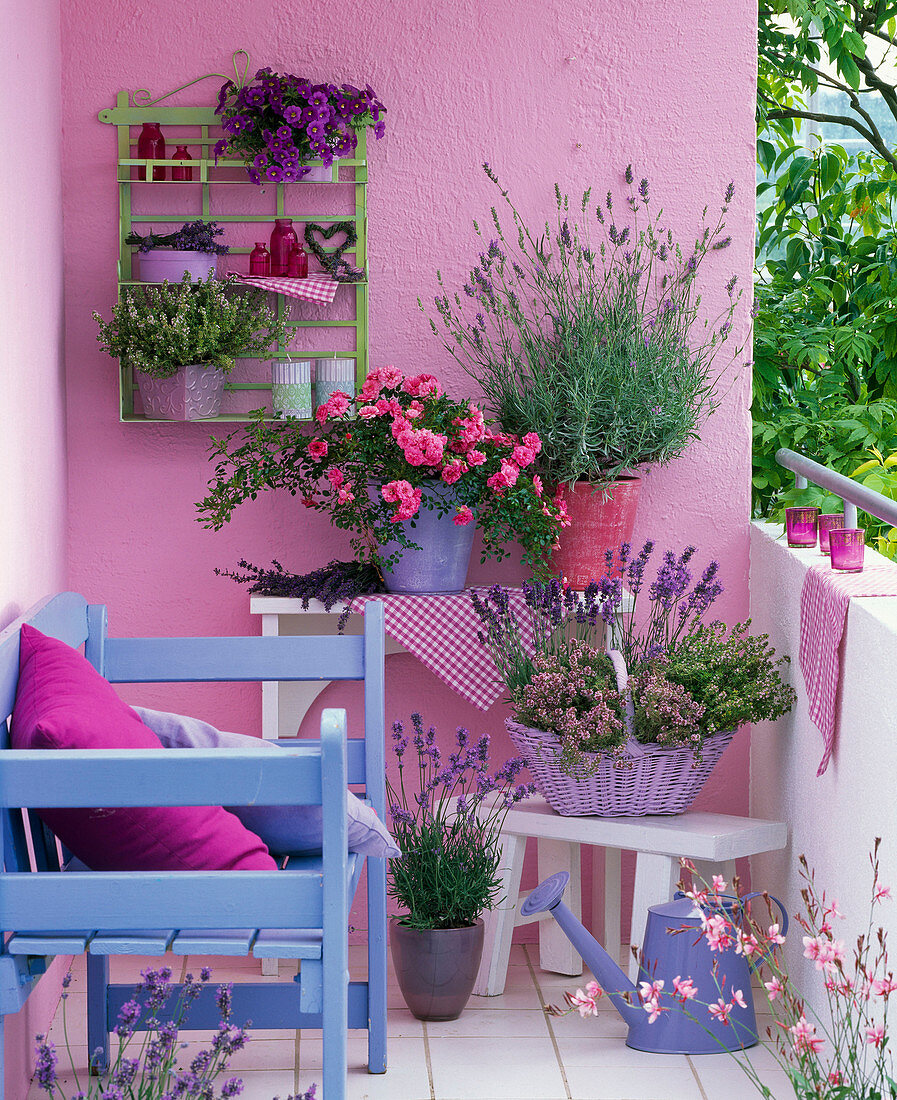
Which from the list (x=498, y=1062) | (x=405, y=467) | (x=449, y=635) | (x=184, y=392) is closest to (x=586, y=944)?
(x=498, y=1062)

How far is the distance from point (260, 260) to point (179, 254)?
0.63 feet

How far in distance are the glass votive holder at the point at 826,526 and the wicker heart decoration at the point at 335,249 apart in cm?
124

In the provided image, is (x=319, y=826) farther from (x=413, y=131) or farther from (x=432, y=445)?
(x=413, y=131)

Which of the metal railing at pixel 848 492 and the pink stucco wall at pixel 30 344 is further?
the pink stucco wall at pixel 30 344

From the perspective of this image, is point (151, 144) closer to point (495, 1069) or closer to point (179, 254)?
point (179, 254)

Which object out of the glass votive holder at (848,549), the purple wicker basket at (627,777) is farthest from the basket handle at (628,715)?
the glass votive holder at (848,549)

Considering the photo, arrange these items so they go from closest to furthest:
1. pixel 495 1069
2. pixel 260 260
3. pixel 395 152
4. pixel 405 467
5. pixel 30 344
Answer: pixel 495 1069, pixel 30 344, pixel 405 467, pixel 260 260, pixel 395 152

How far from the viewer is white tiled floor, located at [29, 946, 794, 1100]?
247 centimetres

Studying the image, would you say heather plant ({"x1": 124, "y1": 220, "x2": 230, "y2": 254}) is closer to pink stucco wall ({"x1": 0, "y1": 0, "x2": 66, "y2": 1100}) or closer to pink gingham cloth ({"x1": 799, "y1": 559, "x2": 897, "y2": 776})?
pink stucco wall ({"x1": 0, "y1": 0, "x2": 66, "y2": 1100})

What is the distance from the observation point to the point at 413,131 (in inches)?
127

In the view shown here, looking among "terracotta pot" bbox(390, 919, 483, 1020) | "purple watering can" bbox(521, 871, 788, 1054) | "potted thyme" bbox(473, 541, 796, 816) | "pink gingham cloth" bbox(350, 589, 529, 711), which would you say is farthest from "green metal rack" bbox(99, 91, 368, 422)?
"purple watering can" bbox(521, 871, 788, 1054)

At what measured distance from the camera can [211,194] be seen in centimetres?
321

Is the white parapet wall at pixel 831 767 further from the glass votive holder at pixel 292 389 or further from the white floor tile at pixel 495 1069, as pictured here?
the glass votive holder at pixel 292 389

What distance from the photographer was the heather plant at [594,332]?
10.1 feet
